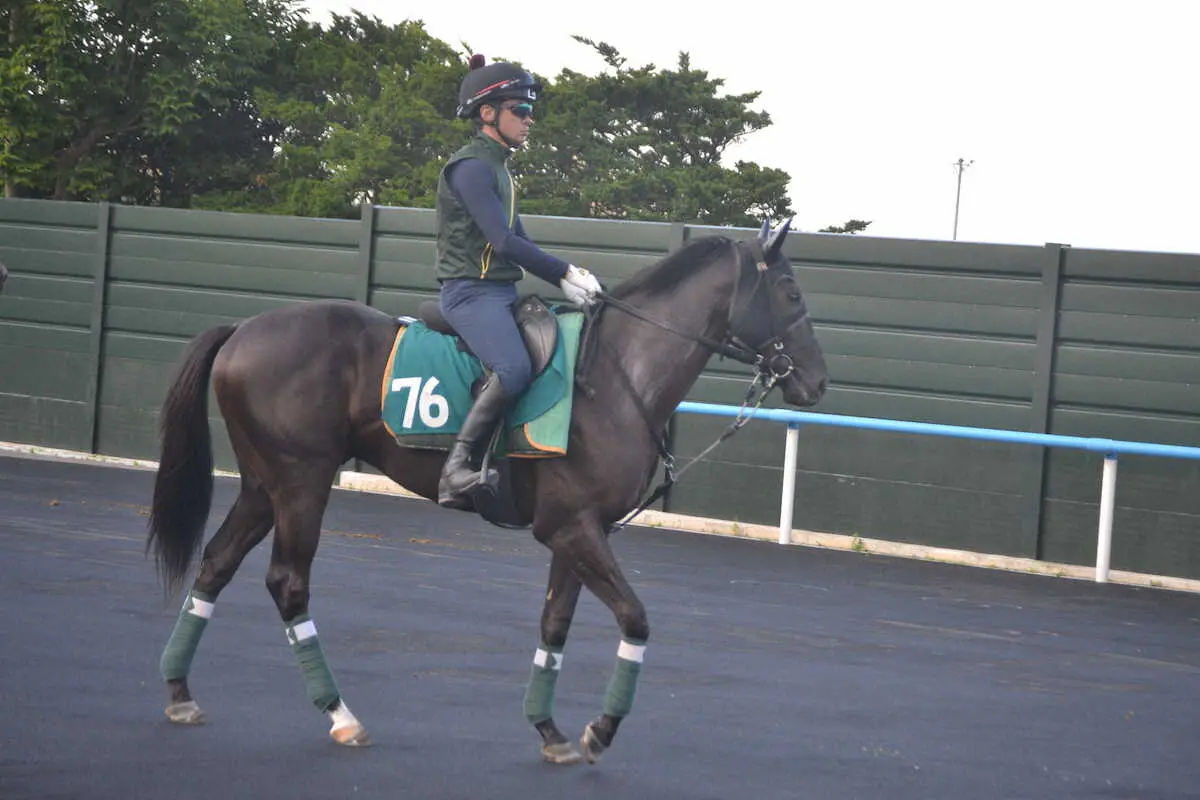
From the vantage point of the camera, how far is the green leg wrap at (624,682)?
627cm

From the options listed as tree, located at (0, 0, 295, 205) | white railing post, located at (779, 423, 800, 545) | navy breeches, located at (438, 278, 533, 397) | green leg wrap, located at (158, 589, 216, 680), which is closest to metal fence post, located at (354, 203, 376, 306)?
white railing post, located at (779, 423, 800, 545)

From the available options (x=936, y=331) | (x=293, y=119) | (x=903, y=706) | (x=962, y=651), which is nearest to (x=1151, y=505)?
(x=936, y=331)

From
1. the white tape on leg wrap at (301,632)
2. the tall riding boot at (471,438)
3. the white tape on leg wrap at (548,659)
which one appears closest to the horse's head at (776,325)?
the tall riding boot at (471,438)

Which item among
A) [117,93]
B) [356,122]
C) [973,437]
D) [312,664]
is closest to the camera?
[312,664]

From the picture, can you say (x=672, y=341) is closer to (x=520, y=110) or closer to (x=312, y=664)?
(x=520, y=110)

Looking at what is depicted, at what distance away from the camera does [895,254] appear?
14.1 meters

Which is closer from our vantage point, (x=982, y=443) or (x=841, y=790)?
(x=841, y=790)

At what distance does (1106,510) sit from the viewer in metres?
12.7

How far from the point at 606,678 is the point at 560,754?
5.48ft

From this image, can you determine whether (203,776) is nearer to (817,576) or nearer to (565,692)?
(565,692)

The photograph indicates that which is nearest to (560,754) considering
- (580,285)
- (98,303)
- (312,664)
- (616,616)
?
(616,616)

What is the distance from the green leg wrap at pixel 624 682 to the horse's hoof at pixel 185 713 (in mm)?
1609

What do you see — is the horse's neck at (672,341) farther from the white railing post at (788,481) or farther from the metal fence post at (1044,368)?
the metal fence post at (1044,368)

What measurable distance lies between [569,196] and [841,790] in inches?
1506
